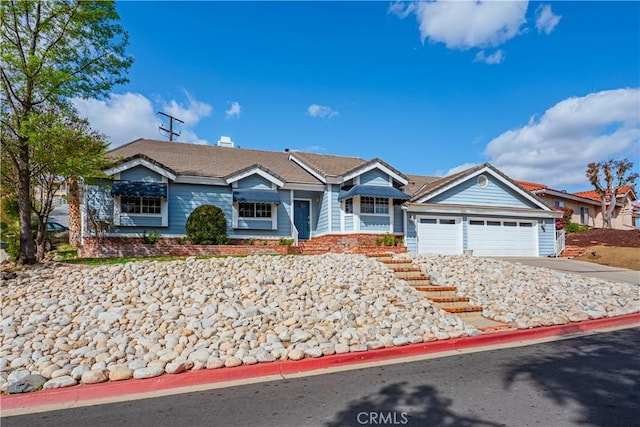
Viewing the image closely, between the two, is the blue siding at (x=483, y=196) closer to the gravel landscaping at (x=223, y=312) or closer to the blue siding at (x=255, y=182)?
the blue siding at (x=255, y=182)

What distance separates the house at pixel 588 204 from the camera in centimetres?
2928

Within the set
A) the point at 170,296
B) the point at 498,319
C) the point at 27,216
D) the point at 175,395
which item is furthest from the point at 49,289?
the point at 498,319

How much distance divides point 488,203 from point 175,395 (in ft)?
57.0

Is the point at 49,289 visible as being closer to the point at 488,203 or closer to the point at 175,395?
the point at 175,395

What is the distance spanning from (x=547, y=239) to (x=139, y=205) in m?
18.5

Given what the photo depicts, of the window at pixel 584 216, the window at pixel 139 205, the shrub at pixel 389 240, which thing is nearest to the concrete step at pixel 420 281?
the shrub at pixel 389 240

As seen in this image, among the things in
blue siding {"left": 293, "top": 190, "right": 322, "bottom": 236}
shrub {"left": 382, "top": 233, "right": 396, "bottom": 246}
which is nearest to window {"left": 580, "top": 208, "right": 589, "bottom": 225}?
shrub {"left": 382, "top": 233, "right": 396, "bottom": 246}

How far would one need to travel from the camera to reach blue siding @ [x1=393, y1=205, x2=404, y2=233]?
17.3 m

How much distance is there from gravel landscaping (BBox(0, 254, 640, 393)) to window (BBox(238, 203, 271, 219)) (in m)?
6.00

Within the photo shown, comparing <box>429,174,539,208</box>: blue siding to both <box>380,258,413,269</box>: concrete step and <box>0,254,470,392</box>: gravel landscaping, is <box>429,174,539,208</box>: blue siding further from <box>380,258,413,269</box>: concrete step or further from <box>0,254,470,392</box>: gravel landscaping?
<box>0,254,470,392</box>: gravel landscaping

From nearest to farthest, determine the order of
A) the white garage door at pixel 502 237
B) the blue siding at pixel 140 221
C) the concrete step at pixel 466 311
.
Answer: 1. the concrete step at pixel 466 311
2. the blue siding at pixel 140 221
3. the white garage door at pixel 502 237

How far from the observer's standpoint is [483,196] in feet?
62.5

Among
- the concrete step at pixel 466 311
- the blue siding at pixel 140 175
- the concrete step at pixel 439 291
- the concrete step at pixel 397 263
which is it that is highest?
the blue siding at pixel 140 175

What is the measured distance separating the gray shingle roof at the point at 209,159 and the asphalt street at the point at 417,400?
12.0 metres
